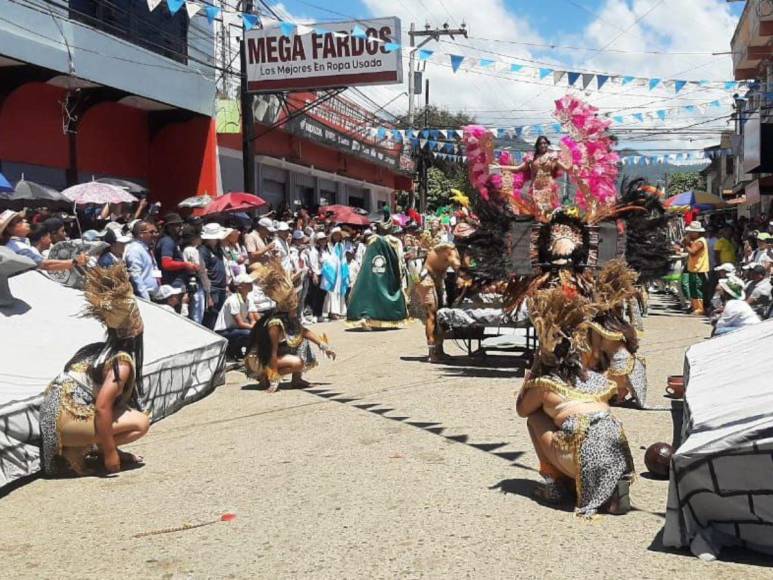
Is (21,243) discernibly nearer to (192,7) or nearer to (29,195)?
(29,195)

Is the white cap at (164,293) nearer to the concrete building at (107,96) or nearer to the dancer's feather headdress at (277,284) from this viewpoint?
the dancer's feather headdress at (277,284)

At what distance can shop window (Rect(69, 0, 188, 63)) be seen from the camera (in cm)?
1614

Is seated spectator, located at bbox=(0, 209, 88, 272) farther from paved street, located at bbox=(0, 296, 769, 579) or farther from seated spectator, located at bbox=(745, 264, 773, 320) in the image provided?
seated spectator, located at bbox=(745, 264, 773, 320)

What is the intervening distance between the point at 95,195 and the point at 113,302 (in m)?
7.12

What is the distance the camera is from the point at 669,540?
4270mm

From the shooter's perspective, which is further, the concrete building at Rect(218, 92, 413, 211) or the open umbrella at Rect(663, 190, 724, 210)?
the open umbrella at Rect(663, 190, 724, 210)

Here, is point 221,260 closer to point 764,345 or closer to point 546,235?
point 546,235

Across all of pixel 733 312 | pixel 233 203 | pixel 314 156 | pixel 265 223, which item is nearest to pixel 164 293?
pixel 265 223

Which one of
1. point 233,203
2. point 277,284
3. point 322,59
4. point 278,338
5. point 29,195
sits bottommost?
point 278,338

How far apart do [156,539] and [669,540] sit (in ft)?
8.26

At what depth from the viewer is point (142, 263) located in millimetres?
10016

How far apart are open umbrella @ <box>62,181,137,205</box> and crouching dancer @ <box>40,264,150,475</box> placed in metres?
6.75

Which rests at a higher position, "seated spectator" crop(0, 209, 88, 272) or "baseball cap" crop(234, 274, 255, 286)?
"seated spectator" crop(0, 209, 88, 272)

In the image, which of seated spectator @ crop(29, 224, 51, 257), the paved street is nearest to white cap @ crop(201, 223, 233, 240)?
seated spectator @ crop(29, 224, 51, 257)
